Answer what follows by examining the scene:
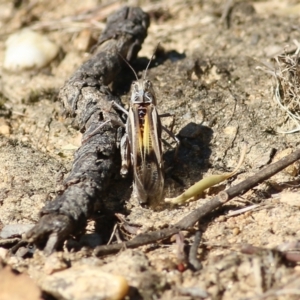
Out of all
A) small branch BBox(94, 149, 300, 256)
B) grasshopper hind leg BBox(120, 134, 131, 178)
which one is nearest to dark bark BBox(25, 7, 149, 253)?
grasshopper hind leg BBox(120, 134, 131, 178)

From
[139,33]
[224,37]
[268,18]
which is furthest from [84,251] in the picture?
[268,18]

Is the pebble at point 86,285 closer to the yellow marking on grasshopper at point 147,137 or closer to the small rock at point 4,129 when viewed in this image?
the yellow marking on grasshopper at point 147,137

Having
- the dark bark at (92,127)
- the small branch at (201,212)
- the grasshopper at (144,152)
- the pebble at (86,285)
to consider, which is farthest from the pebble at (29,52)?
the pebble at (86,285)

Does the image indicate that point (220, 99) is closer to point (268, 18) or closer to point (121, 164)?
point (121, 164)

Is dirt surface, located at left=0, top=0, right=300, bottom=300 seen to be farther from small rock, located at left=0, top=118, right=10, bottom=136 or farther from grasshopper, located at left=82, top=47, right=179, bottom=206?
grasshopper, located at left=82, top=47, right=179, bottom=206

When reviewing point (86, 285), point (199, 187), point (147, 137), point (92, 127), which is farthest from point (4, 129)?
point (86, 285)

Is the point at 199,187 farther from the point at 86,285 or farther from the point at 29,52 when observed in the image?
the point at 29,52
